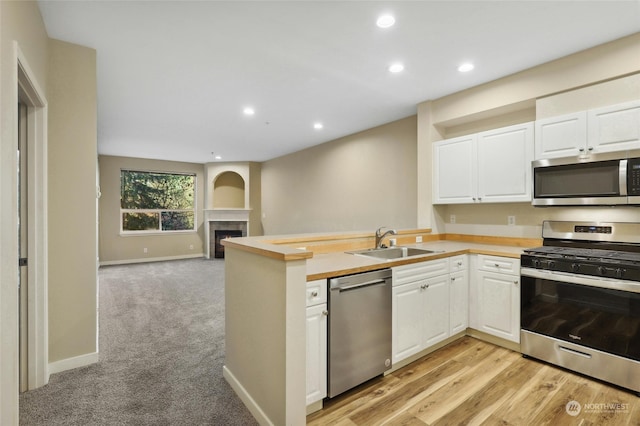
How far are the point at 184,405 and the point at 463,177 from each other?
338 cm

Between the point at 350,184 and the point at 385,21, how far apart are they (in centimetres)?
344

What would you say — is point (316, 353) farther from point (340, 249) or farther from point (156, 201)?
point (156, 201)

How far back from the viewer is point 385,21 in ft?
7.22

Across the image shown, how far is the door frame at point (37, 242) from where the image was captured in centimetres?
214

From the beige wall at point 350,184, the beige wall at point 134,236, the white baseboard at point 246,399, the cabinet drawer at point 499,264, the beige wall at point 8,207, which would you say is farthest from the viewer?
the beige wall at point 134,236

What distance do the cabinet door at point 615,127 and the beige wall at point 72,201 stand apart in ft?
13.8

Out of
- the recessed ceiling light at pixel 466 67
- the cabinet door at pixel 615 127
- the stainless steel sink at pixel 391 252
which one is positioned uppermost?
the recessed ceiling light at pixel 466 67

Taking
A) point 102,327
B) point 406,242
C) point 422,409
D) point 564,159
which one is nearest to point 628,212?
point 564,159

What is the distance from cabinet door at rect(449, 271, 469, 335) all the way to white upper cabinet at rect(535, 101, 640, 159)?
54.1 inches

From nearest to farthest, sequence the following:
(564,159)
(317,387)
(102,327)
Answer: (317,387), (564,159), (102,327)

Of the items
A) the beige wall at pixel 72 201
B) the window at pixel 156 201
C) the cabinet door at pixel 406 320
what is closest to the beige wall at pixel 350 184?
the cabinet door at pixel 406 320

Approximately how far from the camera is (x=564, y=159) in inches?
105

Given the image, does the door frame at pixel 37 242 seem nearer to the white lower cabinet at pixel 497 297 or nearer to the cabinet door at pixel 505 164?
the white lower cabinet at pixel 497 297

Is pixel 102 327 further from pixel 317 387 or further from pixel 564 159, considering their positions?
pixel 564 159
